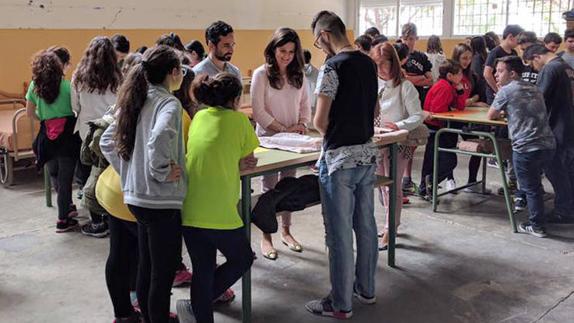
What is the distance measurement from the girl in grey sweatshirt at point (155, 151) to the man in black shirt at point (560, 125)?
119 inches

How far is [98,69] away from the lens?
13.2 ft

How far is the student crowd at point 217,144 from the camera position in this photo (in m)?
2.35

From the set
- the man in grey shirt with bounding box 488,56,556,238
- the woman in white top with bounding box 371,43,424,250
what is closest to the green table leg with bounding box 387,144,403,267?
the woman in white top with bounding box 371,43,424,250

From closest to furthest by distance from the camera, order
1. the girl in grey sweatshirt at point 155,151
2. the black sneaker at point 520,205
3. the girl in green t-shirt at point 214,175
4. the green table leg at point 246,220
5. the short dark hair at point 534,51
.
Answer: the girl in grey sweatshirt at point 155,151, the girl in green t-shirt at point 214,175, the green table leg at point 246,220, the short dark hair at point 534,51, the black sneaker at point 520,205

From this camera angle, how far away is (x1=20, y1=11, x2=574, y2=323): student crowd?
2.35m

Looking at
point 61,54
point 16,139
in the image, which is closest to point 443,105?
point 61,54

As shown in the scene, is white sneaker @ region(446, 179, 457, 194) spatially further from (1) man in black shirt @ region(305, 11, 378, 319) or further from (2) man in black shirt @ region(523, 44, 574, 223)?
(1) man in black shirt @ region(305, 11, 378, 319)

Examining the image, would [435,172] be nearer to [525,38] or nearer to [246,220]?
[525,38]

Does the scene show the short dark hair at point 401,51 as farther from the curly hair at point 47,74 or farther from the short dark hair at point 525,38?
the curly hair at point 47,74

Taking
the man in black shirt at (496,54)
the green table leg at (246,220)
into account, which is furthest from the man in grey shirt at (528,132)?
the green table leg at (246,220)

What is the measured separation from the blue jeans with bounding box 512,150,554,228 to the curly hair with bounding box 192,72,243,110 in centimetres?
252

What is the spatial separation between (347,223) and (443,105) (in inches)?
92.5

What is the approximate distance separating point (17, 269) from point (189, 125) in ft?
5.87

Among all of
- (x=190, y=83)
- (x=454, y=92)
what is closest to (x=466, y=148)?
(x=454, y=92)
